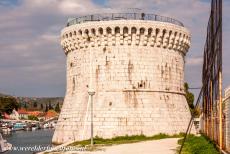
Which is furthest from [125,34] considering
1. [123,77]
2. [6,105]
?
[6,105]

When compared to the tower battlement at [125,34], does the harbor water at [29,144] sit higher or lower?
lower

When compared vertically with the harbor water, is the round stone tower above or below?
above

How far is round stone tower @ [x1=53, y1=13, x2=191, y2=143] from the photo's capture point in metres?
29.9

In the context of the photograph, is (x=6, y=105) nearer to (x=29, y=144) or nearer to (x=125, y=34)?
(x=29, y=144)

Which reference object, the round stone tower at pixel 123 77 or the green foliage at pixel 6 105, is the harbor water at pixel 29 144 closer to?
the round stone tower at pixel 123 77

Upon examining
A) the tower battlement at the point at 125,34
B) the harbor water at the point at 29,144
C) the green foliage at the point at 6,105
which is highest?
the tower battlement at the point at 125,34

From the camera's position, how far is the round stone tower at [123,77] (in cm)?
2994

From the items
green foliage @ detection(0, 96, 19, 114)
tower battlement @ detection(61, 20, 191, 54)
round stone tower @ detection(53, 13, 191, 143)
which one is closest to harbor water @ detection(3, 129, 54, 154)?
round stone tower @ detection(53, 13, 191, 143)

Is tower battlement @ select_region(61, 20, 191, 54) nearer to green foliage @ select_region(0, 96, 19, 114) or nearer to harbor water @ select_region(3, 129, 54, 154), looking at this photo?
harbor water @ select_region(3, 129, 54, 154)

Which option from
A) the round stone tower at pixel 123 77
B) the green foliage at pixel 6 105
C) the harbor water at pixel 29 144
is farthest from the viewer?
the green foliage at pixel 6 105

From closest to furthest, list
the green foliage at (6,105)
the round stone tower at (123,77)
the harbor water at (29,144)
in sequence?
the round stone tower at (123,77) < the harbor water at (29,144) < the green foliage at (6,105)

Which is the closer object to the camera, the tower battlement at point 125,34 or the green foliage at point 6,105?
the tower battlement at point 125,34

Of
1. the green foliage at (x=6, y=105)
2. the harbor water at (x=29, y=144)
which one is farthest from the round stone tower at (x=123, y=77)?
the green foliage at (x=6, y=105)

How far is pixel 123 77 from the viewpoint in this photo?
30.3 meters
